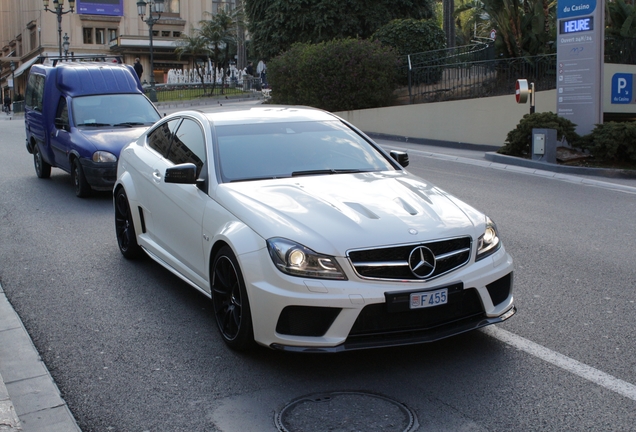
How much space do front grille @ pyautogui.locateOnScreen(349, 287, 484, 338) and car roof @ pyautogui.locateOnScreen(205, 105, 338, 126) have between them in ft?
8.18

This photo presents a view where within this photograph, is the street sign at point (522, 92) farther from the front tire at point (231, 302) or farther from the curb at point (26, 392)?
the curb at point (26, 392)

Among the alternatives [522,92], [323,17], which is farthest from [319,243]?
[323,17]

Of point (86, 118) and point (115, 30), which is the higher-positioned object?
point (115, 30)

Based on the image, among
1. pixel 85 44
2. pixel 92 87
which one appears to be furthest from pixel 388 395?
pixel 85 44

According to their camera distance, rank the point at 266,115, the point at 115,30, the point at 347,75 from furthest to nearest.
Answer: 1. the point at 115,30
2. the point at 347,75
3. the point at 266,115

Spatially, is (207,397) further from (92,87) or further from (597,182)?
(597,182)

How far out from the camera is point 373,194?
17.6 ft

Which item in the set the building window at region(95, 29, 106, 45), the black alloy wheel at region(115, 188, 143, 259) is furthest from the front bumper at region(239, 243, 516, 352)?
the building window at region(95, 29, 106, 45)

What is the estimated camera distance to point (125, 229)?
7.84 m

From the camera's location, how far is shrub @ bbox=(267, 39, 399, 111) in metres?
24.2

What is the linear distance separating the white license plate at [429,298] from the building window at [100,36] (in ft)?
252

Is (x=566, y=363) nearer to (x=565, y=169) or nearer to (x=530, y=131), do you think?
(x=565, y=169)

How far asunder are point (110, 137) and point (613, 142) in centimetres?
965

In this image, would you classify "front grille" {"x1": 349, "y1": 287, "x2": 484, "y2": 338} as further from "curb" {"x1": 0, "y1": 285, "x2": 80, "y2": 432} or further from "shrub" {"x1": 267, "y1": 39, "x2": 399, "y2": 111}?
"shrub" {"x1": 267, "y1": 39, "x2": 399, "y2": 111}
